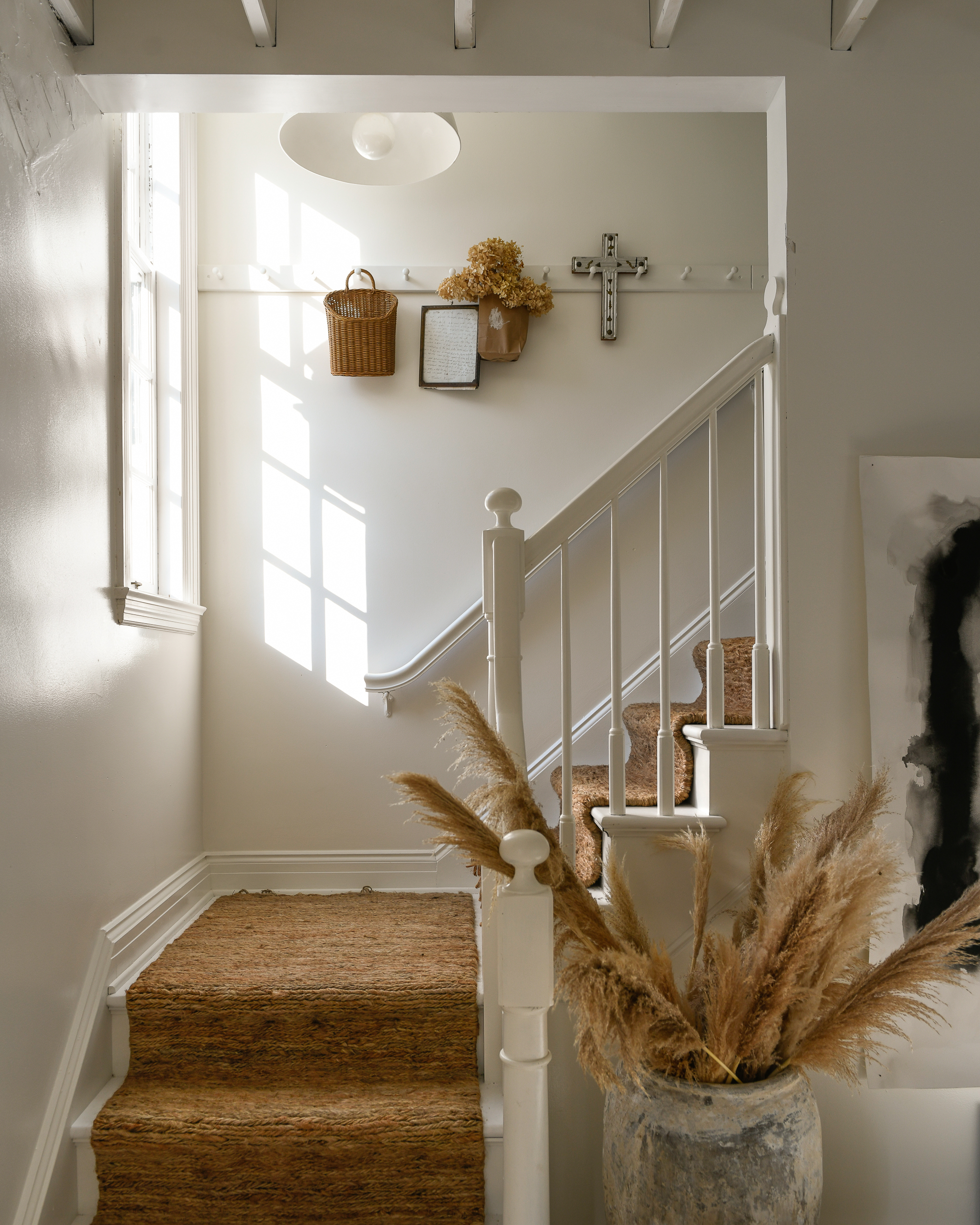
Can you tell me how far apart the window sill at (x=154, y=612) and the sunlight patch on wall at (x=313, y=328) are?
0.99 metres

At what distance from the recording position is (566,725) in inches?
77.4

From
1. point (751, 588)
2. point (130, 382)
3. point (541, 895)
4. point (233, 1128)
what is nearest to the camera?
point (541, 895)

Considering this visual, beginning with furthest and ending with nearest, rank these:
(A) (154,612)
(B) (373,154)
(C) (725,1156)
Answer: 1. (A) (154,612)
2. (B) (373,154)
3. (C) (725,1156)

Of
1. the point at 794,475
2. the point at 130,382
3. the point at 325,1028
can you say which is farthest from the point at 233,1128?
the point at 130,382

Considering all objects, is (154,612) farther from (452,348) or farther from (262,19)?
(262,19)

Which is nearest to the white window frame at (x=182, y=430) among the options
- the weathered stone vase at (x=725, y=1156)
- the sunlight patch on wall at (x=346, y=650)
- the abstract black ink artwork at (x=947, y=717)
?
the sunlight patch on wall at (x=346, y=650)

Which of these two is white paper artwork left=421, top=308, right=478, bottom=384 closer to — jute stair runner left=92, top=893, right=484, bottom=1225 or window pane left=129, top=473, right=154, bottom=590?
window pane left=129, top=473, right=154, bottom=590

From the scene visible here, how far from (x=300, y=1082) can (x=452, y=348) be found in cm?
226

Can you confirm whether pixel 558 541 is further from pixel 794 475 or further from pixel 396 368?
pixel 396 368

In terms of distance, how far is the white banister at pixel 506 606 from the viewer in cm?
184

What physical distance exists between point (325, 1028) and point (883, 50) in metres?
2.60

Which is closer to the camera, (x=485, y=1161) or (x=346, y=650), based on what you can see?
(x=485, y=1161)

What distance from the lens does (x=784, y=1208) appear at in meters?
1.52

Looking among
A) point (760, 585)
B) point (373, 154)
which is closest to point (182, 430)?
point (373, 154)
